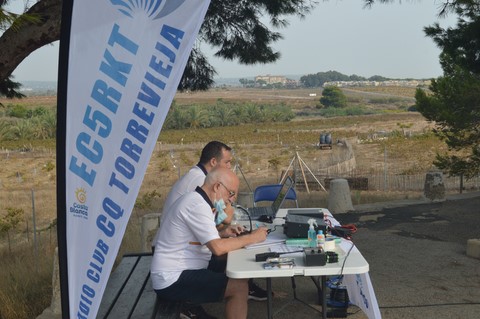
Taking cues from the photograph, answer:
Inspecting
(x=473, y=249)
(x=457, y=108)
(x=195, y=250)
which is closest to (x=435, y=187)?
(x=473, y=249)

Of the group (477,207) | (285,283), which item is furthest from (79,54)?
(477,207)

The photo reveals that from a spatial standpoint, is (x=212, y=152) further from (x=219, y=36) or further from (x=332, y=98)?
(x=332, y=98)

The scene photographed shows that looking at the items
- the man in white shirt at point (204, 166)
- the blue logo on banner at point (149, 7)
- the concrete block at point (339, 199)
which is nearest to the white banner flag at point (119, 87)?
the blue logo on banner at point (149, 7)

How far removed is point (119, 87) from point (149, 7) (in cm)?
43

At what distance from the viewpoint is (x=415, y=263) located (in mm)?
7195

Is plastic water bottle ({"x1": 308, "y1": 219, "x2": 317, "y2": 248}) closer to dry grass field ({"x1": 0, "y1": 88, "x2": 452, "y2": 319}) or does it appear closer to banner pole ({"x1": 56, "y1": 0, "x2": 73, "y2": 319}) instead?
banner pole ({"x1": 56, "y1": 0, "x2": 73, "y2": 319})

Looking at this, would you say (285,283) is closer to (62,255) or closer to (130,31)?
(62,255)

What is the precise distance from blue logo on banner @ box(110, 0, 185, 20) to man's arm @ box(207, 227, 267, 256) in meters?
1.57

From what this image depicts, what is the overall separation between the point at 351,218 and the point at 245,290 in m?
6.24

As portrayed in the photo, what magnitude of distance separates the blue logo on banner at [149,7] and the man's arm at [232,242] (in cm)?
157

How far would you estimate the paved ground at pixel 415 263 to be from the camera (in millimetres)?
5535

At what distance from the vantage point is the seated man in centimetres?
426

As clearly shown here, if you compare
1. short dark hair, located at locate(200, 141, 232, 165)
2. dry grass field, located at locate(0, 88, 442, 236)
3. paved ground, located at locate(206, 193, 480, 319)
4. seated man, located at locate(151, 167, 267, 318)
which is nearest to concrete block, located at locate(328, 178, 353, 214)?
paved ground, located at locate(206, 193, 480, 319)

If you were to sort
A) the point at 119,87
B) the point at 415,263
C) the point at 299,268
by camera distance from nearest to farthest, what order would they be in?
the point at 119,87, the point at 299,268, the point at 415,263
